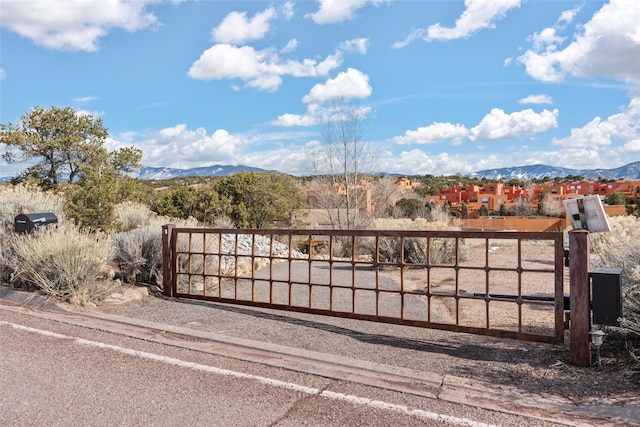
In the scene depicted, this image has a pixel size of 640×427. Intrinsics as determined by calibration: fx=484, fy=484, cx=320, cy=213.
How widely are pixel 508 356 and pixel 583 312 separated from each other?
2.80 ft

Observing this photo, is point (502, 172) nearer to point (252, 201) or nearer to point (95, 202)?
point (252, 201)

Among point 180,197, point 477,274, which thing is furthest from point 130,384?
point 180,197

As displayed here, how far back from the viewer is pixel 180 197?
73.3 ft

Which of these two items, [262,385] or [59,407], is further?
[262,385]

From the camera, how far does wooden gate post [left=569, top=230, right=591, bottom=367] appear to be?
14.6 ft

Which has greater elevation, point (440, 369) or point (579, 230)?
point (579, 230)

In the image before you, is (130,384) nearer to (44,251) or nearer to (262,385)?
(262,385)

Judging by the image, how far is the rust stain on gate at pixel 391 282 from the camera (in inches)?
204

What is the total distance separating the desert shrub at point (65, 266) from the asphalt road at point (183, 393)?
6.43 feet

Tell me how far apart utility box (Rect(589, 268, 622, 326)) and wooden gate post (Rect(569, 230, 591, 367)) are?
84 mm

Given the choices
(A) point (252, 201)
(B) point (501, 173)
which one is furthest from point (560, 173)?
(A) point (252, 201)

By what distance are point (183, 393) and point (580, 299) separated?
363 centimetres

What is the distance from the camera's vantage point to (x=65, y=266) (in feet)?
23.3

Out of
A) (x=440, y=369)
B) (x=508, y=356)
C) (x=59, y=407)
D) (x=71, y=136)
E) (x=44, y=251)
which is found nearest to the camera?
(x=59, y=407)
